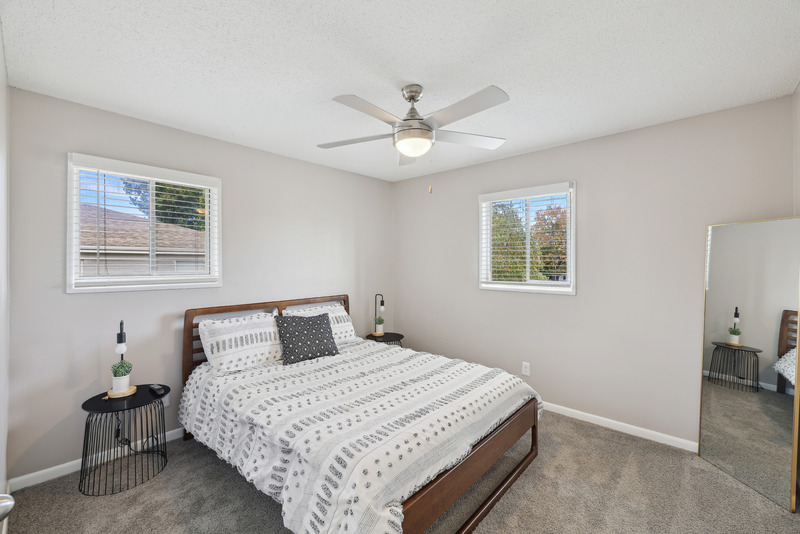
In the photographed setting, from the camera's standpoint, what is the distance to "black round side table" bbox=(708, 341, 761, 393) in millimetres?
2321

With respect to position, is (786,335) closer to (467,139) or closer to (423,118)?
(467,139)

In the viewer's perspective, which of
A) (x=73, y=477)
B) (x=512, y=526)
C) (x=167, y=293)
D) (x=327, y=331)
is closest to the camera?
(x=512, y=526)

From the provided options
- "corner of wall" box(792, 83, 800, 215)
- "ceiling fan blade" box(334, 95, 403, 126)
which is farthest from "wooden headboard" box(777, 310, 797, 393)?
"ceiling fan blade" box(334, 95, 403, 126)

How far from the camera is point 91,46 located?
1841 millimetres

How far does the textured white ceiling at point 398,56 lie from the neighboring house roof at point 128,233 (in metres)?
0.80

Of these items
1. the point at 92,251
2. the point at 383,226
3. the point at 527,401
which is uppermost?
the point at 383,226

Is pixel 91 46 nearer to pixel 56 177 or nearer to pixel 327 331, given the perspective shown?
pixel 56 177

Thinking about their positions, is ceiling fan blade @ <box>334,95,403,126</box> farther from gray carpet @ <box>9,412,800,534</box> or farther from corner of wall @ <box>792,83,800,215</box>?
corner of wall @ <box>792,83,800,215</box>

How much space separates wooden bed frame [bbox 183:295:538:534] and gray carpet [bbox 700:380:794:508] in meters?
1.26

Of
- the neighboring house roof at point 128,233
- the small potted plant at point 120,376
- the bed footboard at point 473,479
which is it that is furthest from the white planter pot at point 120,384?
the bed footboard at point 473,479

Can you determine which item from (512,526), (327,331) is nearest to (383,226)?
(327,331)

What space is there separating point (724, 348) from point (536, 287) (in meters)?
1.45

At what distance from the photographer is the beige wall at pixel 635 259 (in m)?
2.51

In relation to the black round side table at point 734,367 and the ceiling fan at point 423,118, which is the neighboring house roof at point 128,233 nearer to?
the ceiling fan at point 423,118
